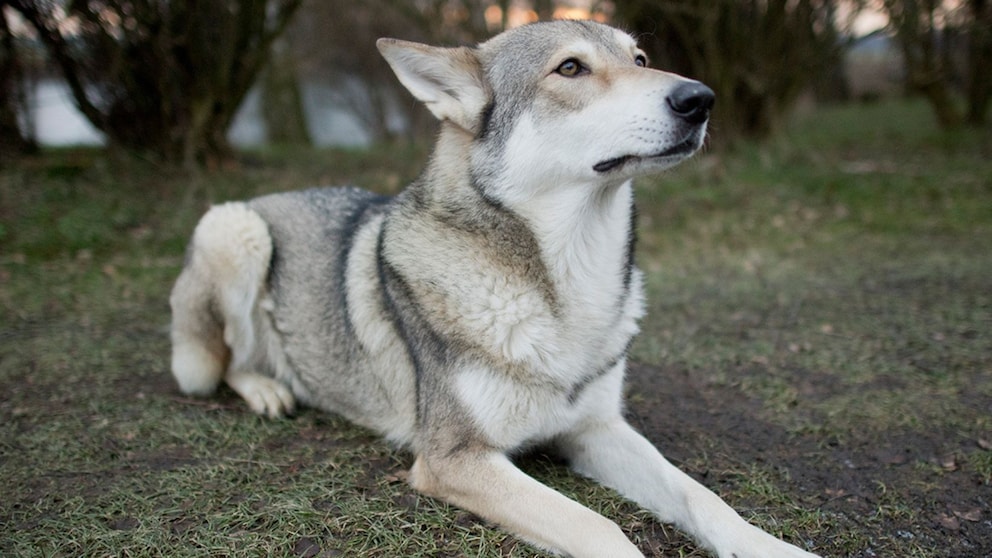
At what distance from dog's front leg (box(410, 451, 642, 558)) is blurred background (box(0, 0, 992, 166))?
121 inches

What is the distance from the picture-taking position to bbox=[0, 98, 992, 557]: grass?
9.70 feet

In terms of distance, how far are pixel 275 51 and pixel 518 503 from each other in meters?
14.2

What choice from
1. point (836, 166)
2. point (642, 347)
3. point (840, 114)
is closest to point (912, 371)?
point (642, 347)

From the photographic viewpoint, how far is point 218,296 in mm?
4156

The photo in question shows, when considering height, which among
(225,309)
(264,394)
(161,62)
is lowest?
(264,394)

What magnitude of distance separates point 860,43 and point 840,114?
486 inches

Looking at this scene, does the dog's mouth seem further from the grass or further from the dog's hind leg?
the dog's hind leg

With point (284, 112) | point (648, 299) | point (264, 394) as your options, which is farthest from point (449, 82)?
point (284, 112)

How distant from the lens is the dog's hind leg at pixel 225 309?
4.14 metres

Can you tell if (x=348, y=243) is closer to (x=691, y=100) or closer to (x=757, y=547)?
(x=691, y=100)

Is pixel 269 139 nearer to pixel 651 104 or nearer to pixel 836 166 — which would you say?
pixel 836 166

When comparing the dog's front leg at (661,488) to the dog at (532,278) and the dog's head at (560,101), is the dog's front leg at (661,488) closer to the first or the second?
the dog at (532,278)

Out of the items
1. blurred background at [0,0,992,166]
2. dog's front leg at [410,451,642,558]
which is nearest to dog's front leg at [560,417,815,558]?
dog's front leg at [410,451,642,558]

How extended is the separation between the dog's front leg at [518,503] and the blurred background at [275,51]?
3.08 metres
